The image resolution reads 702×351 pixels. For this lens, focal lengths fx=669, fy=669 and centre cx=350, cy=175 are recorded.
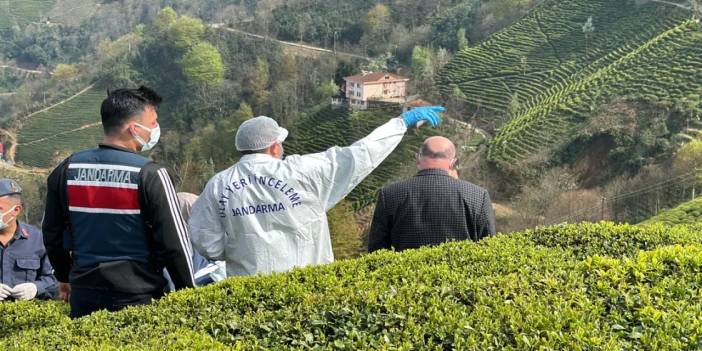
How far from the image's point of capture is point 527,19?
127ft

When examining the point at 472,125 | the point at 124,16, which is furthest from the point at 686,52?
the point at 124,16

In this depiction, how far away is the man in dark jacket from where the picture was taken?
445 centimetres

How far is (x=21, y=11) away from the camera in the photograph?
87.0m

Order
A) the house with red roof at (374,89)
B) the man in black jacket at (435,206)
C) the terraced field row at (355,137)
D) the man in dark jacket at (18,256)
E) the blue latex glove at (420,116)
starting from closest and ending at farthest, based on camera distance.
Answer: the man in black jacket at (435,206)
the blue latex glove at (420,116)
the man in dark jacket at (18,256)
the terraced field row at (355,137)
the house with red roof at (374,89)

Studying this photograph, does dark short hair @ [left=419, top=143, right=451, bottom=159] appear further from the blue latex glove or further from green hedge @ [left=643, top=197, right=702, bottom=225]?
green hedge @ [left=643, top=197, right=702, bottom=225]

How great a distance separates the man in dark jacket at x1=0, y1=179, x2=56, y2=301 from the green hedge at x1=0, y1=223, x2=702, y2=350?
163cm

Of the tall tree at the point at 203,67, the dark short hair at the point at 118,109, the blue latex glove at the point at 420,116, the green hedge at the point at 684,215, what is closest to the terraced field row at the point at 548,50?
the green hedge at the point at 684,215

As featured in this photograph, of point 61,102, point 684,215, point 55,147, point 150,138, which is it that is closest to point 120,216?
point 150,138

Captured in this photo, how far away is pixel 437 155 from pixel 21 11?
96.0 metres

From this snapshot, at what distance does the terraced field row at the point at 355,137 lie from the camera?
88.2 feet

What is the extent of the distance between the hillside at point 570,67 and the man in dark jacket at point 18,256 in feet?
69.0

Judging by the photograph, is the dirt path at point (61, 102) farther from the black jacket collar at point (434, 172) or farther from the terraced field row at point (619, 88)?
the black jacket collar at point (434, 172)

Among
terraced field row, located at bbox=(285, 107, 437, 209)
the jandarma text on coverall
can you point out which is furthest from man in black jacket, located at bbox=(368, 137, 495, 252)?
terraced field row, located at bbox=(285, 107, 437, 209)

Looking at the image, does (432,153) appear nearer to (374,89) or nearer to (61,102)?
(374,89)
